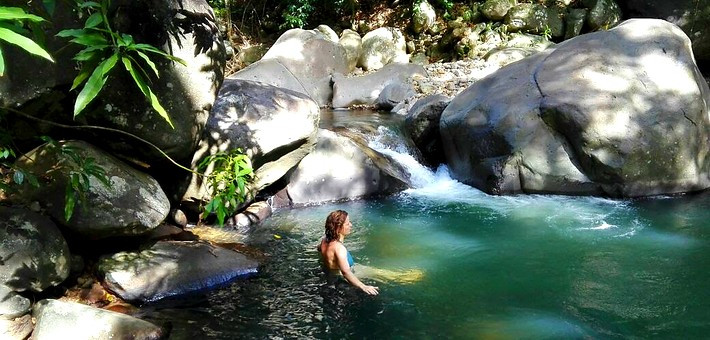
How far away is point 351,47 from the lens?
55.7ft

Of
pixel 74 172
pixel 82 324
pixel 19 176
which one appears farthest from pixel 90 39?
pixel 82 324

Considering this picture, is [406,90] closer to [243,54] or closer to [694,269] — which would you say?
[243,54]

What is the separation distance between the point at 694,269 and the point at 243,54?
14572 millimetres

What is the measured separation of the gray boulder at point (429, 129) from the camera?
969 centimetres

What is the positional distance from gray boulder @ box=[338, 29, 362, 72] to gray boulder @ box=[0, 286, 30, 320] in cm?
1278

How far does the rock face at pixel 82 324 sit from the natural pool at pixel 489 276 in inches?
11.5

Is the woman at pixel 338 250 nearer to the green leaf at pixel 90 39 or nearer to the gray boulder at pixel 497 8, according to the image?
the green leaf at pixel 90 39

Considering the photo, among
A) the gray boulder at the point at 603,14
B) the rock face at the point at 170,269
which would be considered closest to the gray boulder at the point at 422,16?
the gray boulder at the point at 603,14

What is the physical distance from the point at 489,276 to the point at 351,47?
487 inches

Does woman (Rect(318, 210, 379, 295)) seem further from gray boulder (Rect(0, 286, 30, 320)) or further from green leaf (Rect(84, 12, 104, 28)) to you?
green leaf (Rect(84, 12, 104, 28))

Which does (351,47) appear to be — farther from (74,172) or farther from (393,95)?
(74,172)

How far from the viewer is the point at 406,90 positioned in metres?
13.6

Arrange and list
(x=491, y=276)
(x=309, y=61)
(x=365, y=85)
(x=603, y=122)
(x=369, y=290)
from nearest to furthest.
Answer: (x=369, y=290), (x=491, y=276), (x=603, y=122), (x=365, y=85), (x=309, y=61)

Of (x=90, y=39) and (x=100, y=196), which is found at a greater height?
(x=90, y=39)
